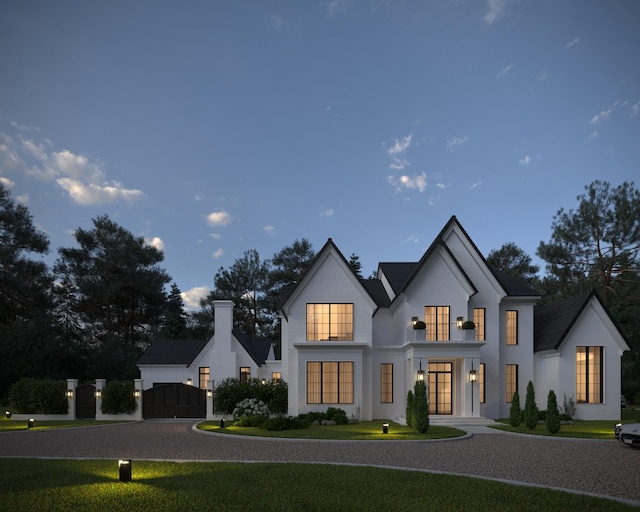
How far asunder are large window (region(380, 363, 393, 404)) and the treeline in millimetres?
22652

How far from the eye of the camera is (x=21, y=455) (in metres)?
13.8

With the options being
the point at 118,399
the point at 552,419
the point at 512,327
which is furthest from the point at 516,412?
the point at 118,399

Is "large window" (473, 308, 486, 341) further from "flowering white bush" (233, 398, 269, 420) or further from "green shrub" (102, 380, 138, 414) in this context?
"green shrub" (102, 380, 138, 414)

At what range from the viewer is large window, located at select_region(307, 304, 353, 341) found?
24.8m

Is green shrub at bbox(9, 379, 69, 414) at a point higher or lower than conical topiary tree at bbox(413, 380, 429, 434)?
lower

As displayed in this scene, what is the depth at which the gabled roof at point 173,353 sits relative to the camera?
119 feet

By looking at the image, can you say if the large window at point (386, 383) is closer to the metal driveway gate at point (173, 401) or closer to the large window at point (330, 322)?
the large window at point (330, 322)

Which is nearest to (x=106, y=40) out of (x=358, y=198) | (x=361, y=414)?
(x=358, y=198)

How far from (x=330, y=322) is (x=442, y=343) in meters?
5.42

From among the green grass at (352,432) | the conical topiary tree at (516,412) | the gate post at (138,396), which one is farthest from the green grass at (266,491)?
the gate post at (138,396)

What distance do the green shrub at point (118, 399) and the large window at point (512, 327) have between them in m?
20.1

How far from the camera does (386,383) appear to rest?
25.3m

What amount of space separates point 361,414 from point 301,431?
542 cm

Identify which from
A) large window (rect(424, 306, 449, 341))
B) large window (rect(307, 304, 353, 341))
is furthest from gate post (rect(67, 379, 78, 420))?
large window (rect(424, 306, 449, 341))
